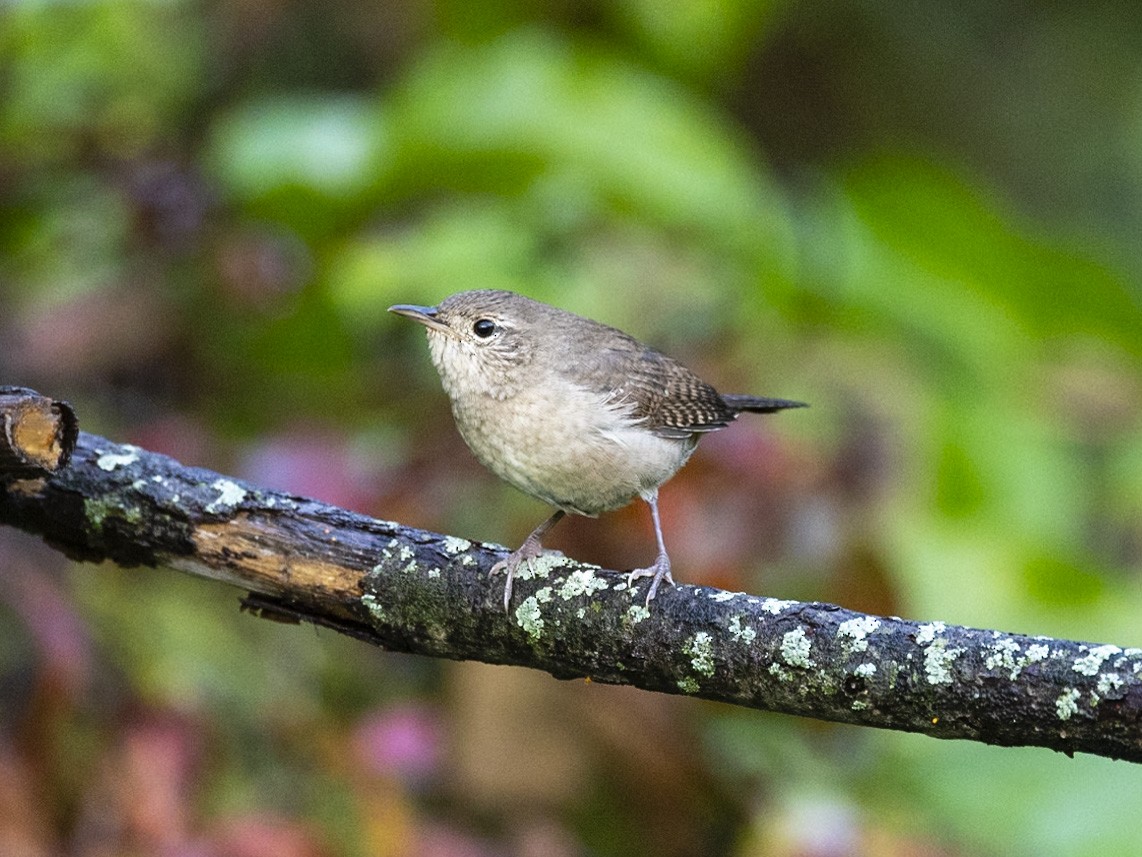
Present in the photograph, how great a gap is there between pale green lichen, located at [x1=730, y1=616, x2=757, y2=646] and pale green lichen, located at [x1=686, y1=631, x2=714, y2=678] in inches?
1.9

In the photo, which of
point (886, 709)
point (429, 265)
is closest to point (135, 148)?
point (429, 265)

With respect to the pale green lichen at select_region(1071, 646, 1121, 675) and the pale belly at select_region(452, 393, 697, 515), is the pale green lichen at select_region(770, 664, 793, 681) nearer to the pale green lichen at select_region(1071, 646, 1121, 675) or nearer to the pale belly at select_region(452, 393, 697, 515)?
the pale green lichen at select_region(1071, 646, 1121, 675)

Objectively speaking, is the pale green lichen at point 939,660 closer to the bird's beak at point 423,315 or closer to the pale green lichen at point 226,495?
the pale green lichen at point 226,495

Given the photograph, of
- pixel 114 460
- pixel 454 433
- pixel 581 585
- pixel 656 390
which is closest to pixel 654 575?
pixel 581 585

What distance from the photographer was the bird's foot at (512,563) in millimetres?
2764

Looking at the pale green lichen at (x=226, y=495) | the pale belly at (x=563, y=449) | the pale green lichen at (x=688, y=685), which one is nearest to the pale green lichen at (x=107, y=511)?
the pale green lichen at (x=226, y=495)

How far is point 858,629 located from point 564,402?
4.49 ft

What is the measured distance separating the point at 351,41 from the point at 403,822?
5.35 m

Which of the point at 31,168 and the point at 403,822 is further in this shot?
the point at 31,168

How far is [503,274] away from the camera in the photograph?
15.8 ft

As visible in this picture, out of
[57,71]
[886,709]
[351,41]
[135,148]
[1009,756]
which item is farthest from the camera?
[351,41]

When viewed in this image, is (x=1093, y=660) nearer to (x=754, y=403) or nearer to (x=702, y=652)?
(x=702, y=652)

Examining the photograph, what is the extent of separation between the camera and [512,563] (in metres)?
2.84

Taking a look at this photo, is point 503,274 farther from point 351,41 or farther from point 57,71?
point 351,41
